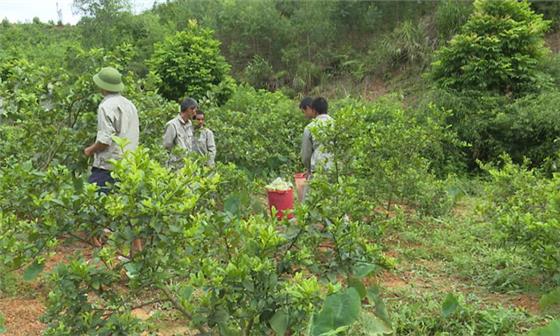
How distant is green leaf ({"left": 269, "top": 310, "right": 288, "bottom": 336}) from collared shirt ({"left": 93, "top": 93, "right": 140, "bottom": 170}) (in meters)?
2.23

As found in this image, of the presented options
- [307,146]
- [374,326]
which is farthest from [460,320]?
[307,146]

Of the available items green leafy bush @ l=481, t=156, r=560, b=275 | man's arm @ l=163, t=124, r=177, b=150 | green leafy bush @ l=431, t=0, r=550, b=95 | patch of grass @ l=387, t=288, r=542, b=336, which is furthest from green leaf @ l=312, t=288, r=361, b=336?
green leafy bush @ l=431, t=0, r=550, b=95

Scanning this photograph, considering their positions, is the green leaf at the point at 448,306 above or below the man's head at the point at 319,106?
below

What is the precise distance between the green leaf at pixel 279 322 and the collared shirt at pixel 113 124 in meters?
2.23

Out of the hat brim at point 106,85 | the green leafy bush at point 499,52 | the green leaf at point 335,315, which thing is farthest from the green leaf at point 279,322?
the green leafy bush at point 499,52

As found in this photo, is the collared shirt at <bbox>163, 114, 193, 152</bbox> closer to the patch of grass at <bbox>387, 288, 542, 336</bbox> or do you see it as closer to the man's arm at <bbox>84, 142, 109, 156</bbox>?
the man's arm at <bbox>84, 142, 109, 156</bbox>

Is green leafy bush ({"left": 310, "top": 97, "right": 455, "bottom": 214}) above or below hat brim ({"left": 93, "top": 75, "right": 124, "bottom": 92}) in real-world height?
below

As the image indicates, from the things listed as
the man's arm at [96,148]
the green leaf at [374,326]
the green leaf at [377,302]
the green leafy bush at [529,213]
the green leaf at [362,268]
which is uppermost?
the man's arm at [96,148]

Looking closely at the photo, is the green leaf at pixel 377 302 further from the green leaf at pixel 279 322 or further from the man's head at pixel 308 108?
the man's head at pixel 308 108

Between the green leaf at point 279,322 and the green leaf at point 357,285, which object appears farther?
the green leaf at point 357,285

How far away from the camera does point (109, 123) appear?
13.2ft

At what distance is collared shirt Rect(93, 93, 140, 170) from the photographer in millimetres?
4027

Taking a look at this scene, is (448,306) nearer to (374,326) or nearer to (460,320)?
(460,320)

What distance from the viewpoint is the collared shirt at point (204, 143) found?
5257mm
